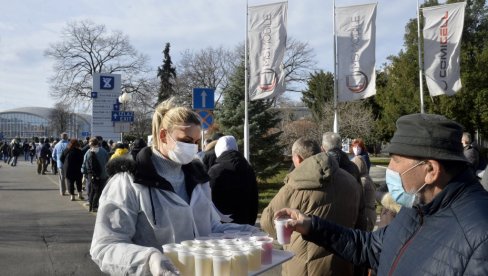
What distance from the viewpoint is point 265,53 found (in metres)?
14.9

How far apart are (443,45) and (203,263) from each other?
15.6 m

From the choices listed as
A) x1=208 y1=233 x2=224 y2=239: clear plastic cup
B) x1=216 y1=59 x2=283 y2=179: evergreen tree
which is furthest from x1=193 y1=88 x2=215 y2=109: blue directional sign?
x1=208 y1=233 x2=224 y2=239: clear plastic cup

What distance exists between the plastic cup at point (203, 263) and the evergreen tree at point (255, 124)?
1769cm

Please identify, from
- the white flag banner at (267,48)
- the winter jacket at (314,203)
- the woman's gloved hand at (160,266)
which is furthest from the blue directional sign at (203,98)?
the woman's gloved hand at (160,266)

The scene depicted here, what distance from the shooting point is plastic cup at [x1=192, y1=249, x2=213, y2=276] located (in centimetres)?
227

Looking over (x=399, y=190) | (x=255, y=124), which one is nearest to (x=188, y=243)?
(x=399, y=190)

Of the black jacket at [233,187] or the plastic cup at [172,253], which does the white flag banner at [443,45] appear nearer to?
the black jacket at [233,187]

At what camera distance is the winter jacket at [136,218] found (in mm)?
2312

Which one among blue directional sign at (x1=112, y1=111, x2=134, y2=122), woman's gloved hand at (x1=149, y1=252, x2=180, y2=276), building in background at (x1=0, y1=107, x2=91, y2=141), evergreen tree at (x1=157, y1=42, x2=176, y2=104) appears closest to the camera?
woman's gloved hand at (x1=149, y1=252, x2=180, y2=276)

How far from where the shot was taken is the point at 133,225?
247cm

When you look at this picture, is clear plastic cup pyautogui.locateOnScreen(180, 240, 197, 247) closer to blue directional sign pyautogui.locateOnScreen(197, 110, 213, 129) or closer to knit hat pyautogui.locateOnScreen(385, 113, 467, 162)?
knit hat pyautogui.locateOnScreen(385, 113, 467, 162)

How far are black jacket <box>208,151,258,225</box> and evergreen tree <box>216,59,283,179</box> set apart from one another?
14137 mm

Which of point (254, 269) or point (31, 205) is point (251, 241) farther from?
point (31, 205)

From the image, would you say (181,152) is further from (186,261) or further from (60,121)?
(60,121)
